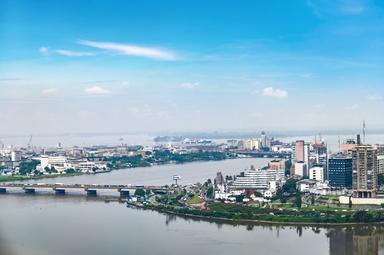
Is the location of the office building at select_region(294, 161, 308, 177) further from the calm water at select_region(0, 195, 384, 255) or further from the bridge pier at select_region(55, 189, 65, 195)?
the calm water at select_region(0, 195, 384, 255)

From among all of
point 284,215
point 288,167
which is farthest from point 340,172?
point 284,215

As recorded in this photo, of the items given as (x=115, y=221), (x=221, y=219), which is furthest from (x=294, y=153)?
(x=115, y=221)

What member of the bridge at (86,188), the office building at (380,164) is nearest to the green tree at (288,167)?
the office building at (380,164)

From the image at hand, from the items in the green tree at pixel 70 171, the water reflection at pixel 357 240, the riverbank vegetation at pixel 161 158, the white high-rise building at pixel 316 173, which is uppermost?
the riverbank vegetation at pixel 161 158

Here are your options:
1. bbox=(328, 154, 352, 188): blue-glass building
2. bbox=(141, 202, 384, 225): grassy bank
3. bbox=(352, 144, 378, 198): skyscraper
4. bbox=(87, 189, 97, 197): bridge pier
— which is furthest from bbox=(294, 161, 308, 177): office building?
bbox=(141, 202, 384, 225): grassy bank

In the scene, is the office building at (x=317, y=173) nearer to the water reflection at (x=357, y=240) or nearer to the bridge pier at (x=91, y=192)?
the bridge pier at (x=91, y=192)
